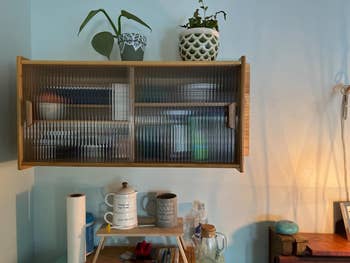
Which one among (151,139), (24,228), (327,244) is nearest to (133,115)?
(151,139)

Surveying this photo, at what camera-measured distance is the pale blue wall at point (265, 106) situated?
1.47 metres

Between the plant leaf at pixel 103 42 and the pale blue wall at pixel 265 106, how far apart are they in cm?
18

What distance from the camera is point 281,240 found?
1288 mm

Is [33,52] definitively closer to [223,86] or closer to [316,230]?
[223,86]

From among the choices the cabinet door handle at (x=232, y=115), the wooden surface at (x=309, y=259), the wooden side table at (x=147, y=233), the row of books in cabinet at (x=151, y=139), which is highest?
the cabinet door handle at (x=232, y=115)

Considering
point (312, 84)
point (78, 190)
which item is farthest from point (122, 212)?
point (312, 84)

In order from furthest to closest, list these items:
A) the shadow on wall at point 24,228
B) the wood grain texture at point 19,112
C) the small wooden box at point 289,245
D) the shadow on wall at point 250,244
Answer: the shadow on wall at point 250,244 → the shadow on wall at point 24,228 → the small wooden box at point 289,245 → the wood grain texture at point 19,112

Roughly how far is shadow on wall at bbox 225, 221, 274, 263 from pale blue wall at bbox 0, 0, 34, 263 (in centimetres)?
112

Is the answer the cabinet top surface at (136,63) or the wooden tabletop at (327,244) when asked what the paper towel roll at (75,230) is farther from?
the wooden tabletop at (327,244)

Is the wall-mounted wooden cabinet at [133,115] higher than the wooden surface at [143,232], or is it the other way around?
the wall-mounted wooden cabinet at [133,115]

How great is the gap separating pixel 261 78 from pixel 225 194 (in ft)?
2.22

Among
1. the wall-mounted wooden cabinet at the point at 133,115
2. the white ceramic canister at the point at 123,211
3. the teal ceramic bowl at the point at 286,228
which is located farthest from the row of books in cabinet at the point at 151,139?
the teal ceramic bowl at the point at 286,228

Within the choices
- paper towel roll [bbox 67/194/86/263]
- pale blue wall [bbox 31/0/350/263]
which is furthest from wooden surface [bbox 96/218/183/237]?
pale blue wall [bbox 31/0/350/263]

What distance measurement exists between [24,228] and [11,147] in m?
0.45
